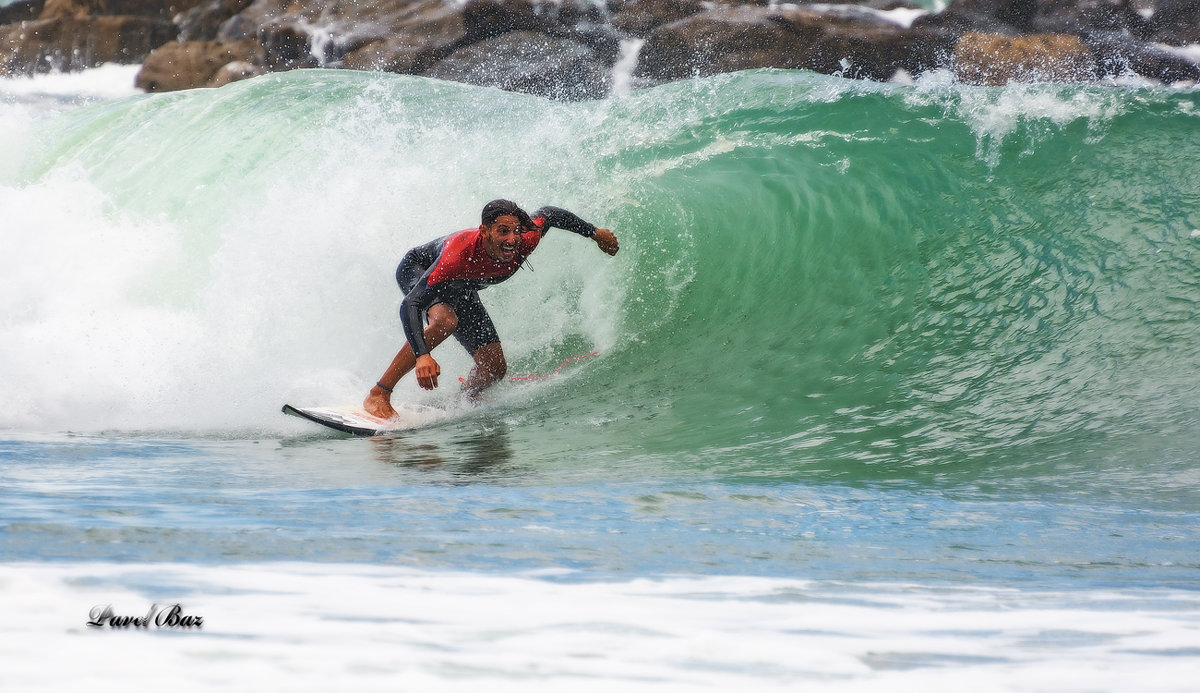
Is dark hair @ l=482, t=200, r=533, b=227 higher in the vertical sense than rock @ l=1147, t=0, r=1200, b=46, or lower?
lower

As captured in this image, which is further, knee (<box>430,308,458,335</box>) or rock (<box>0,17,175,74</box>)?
rock (<box>0,17,175,74</box>)

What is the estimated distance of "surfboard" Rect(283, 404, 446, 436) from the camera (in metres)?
4.94

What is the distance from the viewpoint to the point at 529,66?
76.0 ft

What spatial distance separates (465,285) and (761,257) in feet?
8.27

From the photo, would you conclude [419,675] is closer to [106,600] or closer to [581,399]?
[106,600]

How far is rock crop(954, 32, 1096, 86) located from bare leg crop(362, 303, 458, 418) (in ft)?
62.1

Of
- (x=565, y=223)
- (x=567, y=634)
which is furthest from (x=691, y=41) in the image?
(x=567, y=634)

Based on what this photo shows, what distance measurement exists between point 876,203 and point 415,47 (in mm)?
17543

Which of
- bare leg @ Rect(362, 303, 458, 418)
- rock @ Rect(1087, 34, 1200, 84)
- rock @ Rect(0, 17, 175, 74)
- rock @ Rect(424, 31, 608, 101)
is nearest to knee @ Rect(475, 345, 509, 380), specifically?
bare leg @ Rect(362, 303, 458, 418)

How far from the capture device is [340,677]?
2.03 m

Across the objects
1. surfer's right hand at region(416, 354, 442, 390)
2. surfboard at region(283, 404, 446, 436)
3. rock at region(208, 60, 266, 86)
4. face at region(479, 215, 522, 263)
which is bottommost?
surfboard at region(283, 404, 446, 436)

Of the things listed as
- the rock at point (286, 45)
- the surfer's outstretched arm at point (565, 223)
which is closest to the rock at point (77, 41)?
the rock at point (286, 45)

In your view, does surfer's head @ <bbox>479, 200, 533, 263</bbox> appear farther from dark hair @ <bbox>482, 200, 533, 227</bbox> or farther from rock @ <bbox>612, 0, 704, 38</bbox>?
rock @ <bbox>612, 0, 704, 38</bbox>

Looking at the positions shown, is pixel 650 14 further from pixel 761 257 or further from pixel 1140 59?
pixel 761 257
